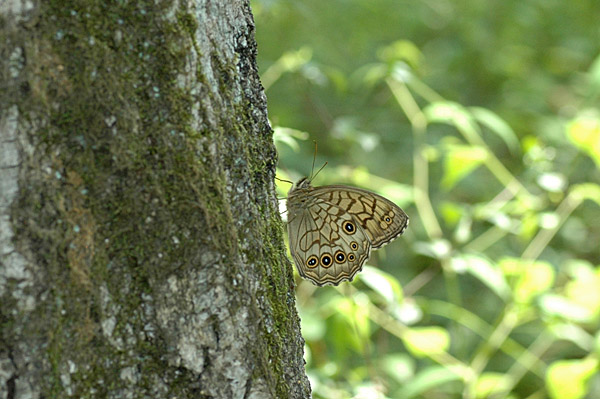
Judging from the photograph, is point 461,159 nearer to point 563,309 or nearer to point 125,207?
point 563,309

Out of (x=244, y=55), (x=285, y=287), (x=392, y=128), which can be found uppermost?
(x=392, y=128)

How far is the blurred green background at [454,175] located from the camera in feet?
7.92

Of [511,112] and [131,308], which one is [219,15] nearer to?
[131,308]

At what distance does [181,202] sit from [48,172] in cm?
20

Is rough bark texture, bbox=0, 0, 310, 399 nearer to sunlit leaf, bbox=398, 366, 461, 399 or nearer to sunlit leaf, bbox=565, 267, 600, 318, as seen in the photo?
sunlit leaf, bbox=398, 366, 461, 399

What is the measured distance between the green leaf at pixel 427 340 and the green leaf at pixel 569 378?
0.41 metres

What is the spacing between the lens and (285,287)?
4.03ft

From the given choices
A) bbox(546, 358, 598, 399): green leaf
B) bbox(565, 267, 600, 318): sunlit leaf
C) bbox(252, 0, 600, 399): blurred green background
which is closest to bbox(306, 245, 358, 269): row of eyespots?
bbox(252, 0, 600, 399): blurred green background

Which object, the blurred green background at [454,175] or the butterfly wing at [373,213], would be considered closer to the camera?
the butterfly wing at [373,213]

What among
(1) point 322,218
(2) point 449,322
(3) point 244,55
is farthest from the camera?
(2) point 449,322

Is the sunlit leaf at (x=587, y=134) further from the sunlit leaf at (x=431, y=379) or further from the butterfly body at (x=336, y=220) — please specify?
the sunlit leaf at (x=431, y=379)

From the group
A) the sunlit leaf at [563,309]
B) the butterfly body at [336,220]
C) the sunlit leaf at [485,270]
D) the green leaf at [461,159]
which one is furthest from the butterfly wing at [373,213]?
the sunlit leaf at [563,309]

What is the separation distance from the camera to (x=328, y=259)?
6.40 feet

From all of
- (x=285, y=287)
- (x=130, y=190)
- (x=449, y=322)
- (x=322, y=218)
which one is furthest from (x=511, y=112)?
(x=130, y=190)
